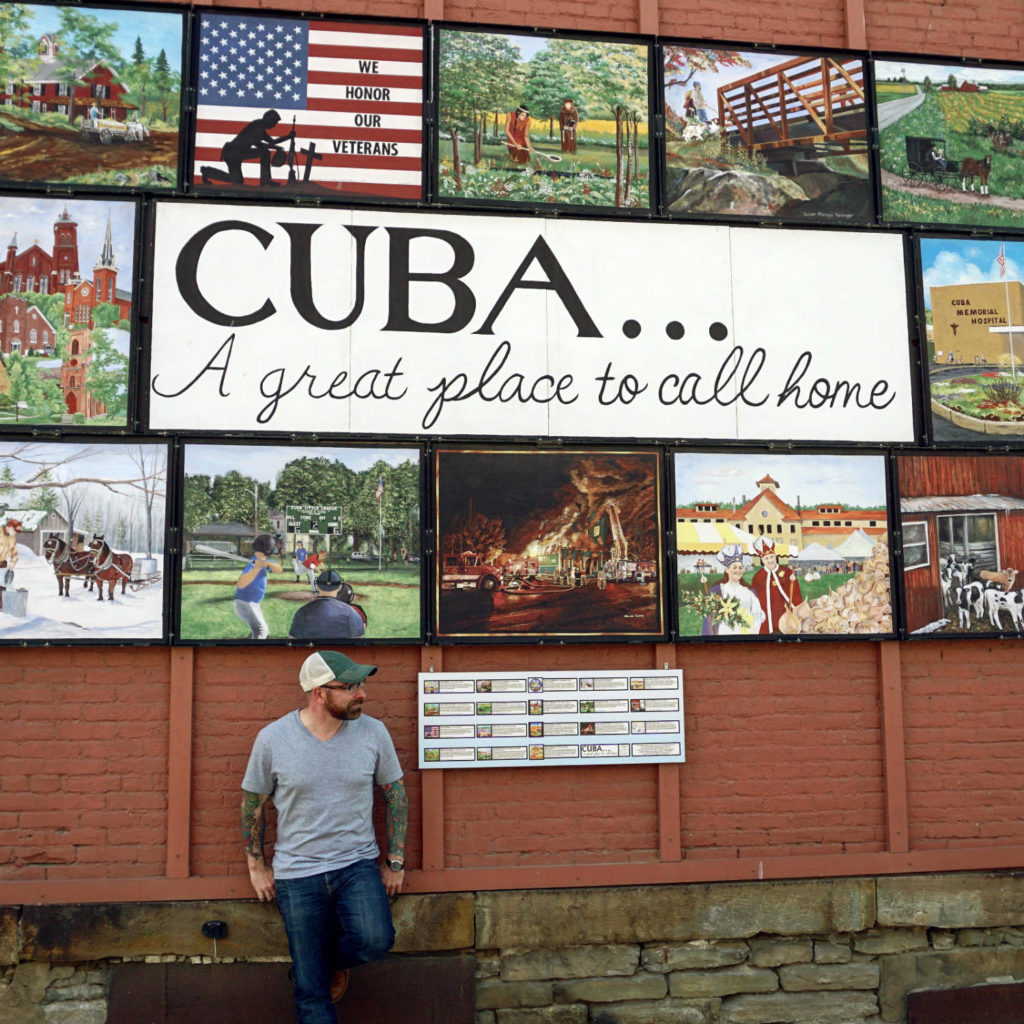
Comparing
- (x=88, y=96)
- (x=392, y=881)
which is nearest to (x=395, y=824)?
(x=392, y=881)

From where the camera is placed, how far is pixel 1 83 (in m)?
5.72

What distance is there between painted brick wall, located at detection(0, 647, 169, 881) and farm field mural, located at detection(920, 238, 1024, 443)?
16.2 ft

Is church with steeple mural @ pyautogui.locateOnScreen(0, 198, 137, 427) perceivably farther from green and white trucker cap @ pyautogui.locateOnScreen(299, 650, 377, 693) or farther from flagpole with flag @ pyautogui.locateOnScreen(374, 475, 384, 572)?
green and white trucker cap @ pyautogui.locateOnScreen(299, 650, 377, 693)

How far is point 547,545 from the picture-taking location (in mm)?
5816

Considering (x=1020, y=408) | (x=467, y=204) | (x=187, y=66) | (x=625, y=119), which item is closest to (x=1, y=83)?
(x=187, y=66)

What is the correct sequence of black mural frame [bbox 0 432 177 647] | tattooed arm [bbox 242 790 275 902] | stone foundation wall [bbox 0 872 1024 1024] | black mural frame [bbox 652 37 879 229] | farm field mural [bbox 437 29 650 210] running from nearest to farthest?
1. tattooed arm [bbox 242 790 275 902]
2. stone foundation wall [bbox 0 872 1024 1024]
3. black mural frame [bbox 0 432 177 647]
4. farm field mural [bbox 437 29 650 210]
5. black mural frame [bbox 652 37 879 229]

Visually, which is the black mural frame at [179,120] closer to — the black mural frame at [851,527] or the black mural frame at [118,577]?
the black mural frame at [118,577]

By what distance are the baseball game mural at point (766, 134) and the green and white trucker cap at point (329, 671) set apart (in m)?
3.40

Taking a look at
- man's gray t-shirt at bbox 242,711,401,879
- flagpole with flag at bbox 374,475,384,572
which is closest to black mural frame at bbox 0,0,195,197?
flagpole with flag at bbox 374,475,384,572

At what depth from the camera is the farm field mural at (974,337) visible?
6230 mm

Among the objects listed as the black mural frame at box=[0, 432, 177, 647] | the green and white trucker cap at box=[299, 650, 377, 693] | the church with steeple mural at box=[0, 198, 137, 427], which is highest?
the church with steeple mural at box=[0, 198, 137, 427]

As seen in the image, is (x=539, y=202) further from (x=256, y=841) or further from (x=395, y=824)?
(x=256, y=841)

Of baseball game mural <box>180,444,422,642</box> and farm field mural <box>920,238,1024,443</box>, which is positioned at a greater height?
farm field mural <box>920,238,1024,443</box>

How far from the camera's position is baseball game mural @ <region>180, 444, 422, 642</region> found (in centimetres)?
554
